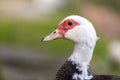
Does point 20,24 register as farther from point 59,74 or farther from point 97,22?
point 59,74

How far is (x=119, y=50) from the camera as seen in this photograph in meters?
17.9

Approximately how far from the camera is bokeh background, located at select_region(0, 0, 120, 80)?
15.9 meters

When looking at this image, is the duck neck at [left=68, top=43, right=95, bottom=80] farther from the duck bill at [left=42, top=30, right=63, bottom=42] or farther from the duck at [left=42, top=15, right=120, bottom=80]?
the duck bill at [left=42, top=30, right=63, bottom=42]

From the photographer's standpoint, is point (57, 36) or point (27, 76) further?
point (27, 76)

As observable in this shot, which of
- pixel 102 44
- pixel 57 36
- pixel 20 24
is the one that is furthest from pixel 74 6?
pixel 57 36

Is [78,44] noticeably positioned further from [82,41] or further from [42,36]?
[42,36]

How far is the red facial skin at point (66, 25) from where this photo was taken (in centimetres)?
866

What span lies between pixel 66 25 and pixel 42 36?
9889mm

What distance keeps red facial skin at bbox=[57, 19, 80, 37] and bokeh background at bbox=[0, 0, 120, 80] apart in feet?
10.7

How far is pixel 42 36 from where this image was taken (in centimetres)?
1864

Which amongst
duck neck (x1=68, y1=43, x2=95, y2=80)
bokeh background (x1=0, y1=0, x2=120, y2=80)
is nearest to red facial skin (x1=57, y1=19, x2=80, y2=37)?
duck neck (x1=68, y1=43, x2=95, y2=80)

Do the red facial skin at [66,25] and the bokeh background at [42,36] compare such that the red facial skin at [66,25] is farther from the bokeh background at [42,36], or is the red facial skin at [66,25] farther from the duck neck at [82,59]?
the bokeh background at [42,36]

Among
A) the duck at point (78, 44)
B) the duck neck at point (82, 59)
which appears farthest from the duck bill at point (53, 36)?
the duck neck at point (82, 59)

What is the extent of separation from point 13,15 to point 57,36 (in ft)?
48.5
